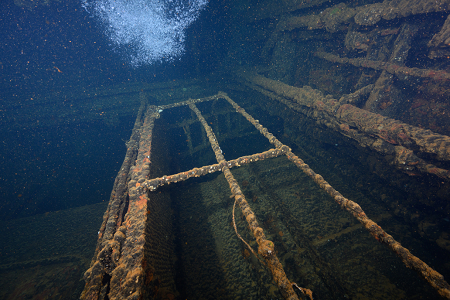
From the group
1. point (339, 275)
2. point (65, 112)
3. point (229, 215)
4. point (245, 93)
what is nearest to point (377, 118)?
point (339, 275)

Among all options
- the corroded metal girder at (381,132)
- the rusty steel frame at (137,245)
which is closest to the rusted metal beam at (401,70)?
the corroded metal girder at (381,132)

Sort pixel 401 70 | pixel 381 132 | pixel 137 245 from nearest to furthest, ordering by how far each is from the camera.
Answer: pixel 137 245, pixel 381 132, pixel 401 70

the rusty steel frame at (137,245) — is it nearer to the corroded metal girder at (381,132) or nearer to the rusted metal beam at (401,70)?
the corroded metal girder at (381,132)

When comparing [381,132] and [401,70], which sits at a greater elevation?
[401,70]

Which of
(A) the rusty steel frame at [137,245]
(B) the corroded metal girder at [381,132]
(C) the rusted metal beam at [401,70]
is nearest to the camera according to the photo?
(A) the rusty steel frame at [137,245]

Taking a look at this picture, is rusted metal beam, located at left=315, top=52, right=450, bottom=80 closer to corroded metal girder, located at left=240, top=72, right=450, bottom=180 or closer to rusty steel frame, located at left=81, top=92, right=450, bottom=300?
corroded metal girder, located at left=240, top=72, right=450, bottom=180

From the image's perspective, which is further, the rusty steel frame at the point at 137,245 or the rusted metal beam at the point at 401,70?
the rusted metal beam at the point at 401,70

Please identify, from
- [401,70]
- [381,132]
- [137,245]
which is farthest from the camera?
[401,70]

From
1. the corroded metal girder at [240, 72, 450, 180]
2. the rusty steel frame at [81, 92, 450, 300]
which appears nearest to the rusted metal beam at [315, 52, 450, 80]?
the corroded metal girder at [240, 72, 450, 180]

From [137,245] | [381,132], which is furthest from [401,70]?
[137,245]

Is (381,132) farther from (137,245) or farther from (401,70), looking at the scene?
(137,245)

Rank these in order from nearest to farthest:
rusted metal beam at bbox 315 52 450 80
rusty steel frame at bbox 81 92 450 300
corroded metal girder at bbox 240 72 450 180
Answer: rusty steel frame at bbox 81 92 450 300
corroded metal girder at bbox 240 72 450 180
rusted metal beam at bbox 315 52 450 80

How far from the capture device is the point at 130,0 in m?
9.41

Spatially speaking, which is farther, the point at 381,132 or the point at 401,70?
the point at 401,70
